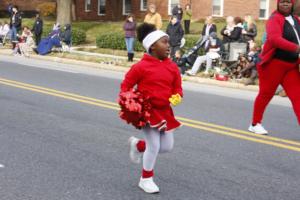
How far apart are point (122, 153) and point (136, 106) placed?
6.07 ft

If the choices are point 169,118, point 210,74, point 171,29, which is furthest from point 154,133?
point 171,29

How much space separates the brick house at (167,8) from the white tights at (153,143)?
27930 millimetres

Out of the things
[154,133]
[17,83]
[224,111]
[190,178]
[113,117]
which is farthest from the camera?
[17,83]

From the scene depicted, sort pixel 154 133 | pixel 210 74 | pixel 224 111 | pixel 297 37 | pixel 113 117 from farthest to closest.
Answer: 1. pixel 210 74
2. pixel 224 111
3. pixel 113 117
4. pixel 297 37
5. pixel 154 133

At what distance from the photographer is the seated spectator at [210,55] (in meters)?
15.6

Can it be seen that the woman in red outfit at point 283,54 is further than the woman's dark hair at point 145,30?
Yes

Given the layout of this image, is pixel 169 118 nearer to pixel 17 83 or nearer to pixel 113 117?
pixel 113 117

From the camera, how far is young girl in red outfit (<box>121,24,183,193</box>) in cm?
503

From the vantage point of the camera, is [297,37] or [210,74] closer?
[297,37]

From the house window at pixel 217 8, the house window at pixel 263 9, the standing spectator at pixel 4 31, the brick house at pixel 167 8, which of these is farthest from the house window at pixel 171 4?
the standing spectator at pixel 4 31

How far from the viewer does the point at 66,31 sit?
22984 millimetres

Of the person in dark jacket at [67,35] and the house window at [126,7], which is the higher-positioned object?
the house window at [126,7]

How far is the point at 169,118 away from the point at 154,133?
7.4 inches

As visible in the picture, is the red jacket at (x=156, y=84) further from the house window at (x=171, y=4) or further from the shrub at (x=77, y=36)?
the house window at (x=171, y=4)
